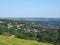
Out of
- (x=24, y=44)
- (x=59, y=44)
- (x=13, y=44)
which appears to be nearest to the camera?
(x=13, y=44)

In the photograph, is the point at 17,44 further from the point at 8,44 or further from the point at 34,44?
the point at 34,44

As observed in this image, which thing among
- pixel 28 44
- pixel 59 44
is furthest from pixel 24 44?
pixel 59 44

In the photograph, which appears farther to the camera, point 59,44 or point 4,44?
point 59,44

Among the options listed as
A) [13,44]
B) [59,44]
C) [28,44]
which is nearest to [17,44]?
[13,44]

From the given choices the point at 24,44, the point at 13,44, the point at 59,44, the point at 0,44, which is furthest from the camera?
the point at 59,44

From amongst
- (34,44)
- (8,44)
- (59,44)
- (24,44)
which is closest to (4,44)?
(8,44)

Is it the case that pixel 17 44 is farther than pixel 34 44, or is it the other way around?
pixel 34 44

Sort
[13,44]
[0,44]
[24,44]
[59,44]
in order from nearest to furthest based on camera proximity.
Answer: [0,44], [13,44], [24,44], [59,44]

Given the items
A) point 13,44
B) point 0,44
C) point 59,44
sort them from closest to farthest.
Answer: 1. point 0,44
2. point 13,44
3. point 59,44

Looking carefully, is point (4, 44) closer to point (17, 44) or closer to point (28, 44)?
point (17, 44)
